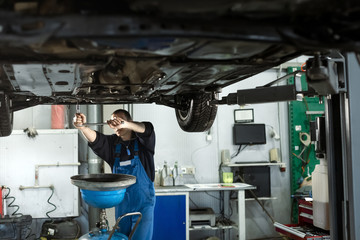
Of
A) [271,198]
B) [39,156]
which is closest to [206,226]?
[271,198]

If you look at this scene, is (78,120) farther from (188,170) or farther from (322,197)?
(188,170)

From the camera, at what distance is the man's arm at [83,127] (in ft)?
9.14

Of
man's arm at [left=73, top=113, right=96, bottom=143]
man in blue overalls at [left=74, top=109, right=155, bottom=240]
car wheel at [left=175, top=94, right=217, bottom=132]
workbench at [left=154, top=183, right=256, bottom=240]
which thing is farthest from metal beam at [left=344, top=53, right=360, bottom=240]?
workbench at [left=154, top=183, right=256, bottom=240]

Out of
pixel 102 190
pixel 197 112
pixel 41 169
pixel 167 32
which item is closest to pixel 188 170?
pixel 41 169

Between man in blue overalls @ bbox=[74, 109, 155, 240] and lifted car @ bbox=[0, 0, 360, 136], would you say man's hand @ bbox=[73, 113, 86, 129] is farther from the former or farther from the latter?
lifted car @ bbox=[0, 0, 360, 136]

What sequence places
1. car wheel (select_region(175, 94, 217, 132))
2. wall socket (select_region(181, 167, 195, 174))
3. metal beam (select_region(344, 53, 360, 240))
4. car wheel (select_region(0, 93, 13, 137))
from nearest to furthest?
metal beam (select_region(344, 53, 360, 240)), car wheel (select_region(0, 93, 13, 137)), car wheel (select_region(175, 94, 217, 132)), wall socket (select_region(181, 167, 195, 174))

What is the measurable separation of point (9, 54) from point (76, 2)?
1.41 ft

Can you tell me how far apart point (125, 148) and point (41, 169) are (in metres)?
1.74

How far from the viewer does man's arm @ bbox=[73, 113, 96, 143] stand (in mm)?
2786

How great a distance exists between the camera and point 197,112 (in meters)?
2.62

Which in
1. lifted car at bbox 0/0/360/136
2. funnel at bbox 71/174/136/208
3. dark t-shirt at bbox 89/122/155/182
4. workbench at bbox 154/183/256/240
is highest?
lifted car at bbox 0/0/360/136

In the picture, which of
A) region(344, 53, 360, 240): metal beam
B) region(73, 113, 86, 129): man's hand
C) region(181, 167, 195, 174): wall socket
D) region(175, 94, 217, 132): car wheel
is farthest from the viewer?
region(181, 167, 195, 174): wall socket

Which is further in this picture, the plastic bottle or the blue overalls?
the blue overalls

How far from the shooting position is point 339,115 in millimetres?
1952
